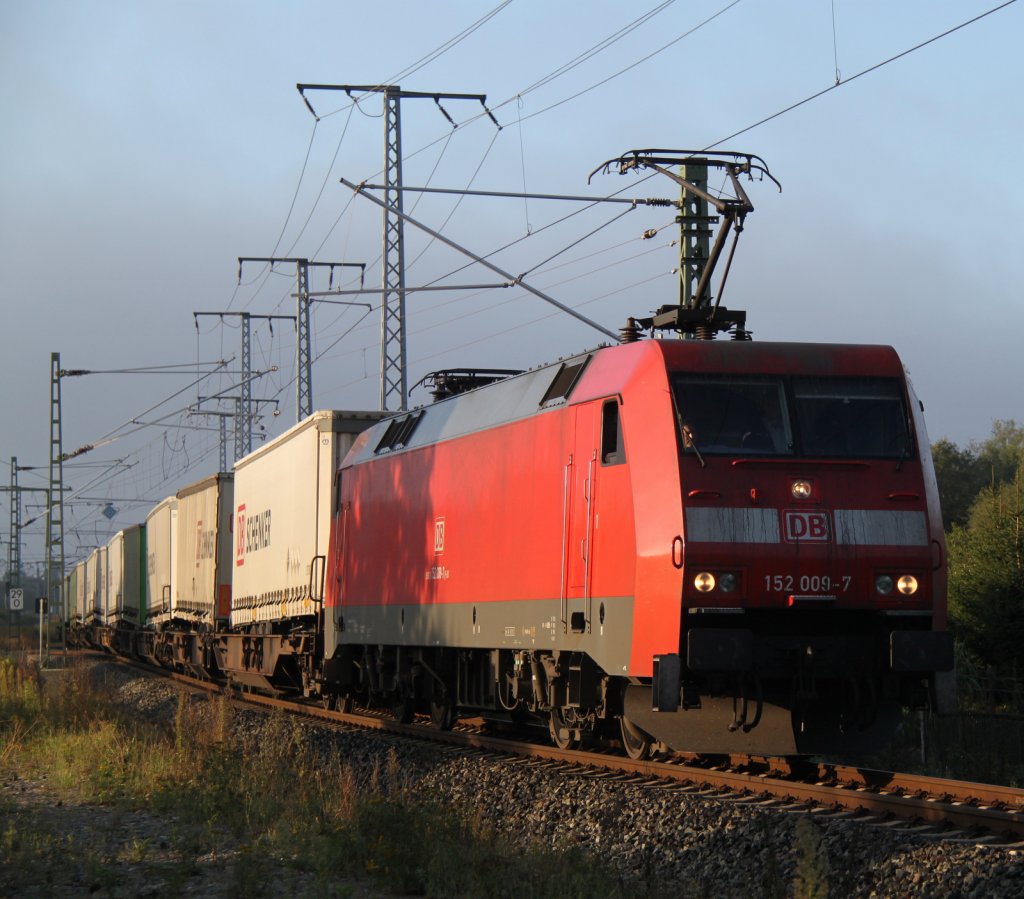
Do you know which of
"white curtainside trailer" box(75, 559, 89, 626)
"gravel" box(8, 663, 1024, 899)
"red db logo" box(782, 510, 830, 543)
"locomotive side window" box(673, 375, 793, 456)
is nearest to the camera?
"gravel" box(8, 663, 1024, 899)

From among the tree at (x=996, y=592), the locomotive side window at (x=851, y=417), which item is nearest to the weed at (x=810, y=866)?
the locomotive side window at (x=851, y=417)

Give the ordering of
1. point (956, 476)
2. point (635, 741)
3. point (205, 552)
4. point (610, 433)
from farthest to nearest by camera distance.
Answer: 1. point (956, 476)
2. point (205, 552)
3. point (635, 741)
4. point (610, 433)

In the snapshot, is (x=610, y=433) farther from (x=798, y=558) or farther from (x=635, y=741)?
(x=635, y=741)

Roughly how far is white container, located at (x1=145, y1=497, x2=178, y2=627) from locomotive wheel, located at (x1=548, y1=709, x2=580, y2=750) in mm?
22255

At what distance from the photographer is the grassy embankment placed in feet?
27.7

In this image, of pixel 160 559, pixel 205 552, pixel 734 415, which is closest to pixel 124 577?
pixel 160 559

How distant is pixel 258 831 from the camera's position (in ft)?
34.1

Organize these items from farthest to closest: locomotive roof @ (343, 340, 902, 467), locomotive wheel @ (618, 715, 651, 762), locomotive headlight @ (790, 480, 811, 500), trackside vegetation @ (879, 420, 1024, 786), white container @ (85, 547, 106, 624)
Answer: white container @ (85, 547, 106, 624) → trackside vegetation @ (879, 420, 1024, 786) → locomotive wheel @ (618, 715, 651, 762) → locomotive roof @ (343, 340, 902, 467) → locomotive headlight @ (790, 480, 811, 500)

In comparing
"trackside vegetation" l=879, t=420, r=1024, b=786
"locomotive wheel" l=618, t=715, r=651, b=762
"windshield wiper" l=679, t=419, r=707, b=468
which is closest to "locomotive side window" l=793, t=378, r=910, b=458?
"windshield wiper" l=679, t=419, r=707, b=468

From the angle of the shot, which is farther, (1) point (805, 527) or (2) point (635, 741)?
(2) point (635, 741)

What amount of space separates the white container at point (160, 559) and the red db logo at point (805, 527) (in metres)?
26.1

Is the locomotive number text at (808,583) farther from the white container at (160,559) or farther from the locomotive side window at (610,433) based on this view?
the white container at (160,559)

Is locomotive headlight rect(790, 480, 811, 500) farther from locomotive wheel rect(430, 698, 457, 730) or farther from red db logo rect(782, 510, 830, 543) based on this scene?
locomotive wheel rect(430, 698, 457, 730)

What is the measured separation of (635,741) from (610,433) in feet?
10.4
